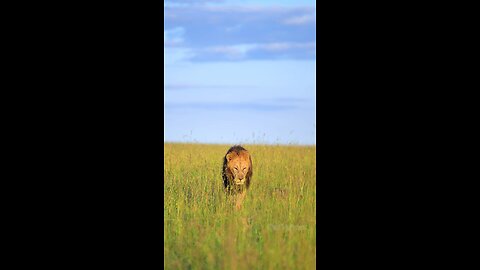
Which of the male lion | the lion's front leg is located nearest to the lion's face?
the male lion

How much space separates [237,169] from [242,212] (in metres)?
0.72

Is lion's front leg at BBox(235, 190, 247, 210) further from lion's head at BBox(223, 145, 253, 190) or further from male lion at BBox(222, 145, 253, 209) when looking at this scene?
lion's head at BBox(223, 145, 253, 190)

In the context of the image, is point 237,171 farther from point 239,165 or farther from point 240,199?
point 240,199

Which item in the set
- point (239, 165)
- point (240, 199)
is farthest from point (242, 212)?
point (239, 165)

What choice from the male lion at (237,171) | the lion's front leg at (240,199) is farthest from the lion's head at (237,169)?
the lion's front leg at (240,199)

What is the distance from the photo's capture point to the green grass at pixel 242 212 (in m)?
4.12

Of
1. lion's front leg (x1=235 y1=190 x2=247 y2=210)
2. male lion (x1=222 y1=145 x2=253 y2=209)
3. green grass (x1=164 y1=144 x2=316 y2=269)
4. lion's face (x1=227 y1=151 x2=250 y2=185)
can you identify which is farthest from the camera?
lion's face (x1=227 y1=151 x2=250 y2=185)

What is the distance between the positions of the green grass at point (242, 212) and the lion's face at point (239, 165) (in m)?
0.07

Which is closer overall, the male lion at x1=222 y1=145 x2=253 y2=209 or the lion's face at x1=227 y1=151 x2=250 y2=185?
the male lion at x1=222 y1=145 x2=253 y2=209

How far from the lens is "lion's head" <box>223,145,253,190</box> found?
5.16 m
